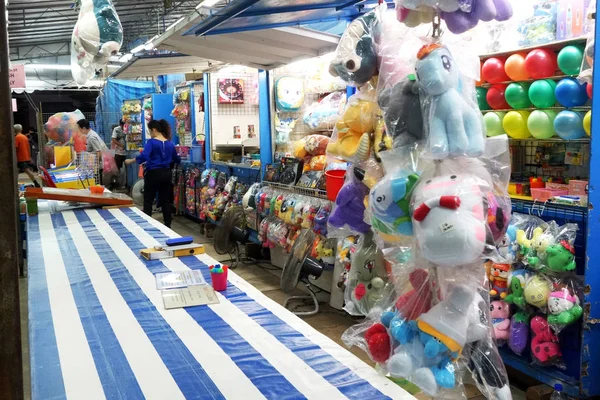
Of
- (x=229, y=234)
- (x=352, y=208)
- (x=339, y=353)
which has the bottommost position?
(x=229, y=234)

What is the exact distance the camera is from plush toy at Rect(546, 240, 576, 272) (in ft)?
10.2

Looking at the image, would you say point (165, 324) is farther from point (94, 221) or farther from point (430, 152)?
point (94, 221)

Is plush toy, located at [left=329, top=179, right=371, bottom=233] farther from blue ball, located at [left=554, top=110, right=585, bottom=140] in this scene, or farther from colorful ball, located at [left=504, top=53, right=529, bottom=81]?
colorful ball, located at [left=504, top=53, right=529, bottom=81]

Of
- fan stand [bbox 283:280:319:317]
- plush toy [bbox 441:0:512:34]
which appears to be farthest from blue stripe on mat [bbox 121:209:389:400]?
fan stand [bbox 283:280:319:317]

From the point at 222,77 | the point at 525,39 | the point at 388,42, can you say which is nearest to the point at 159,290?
the point at 388,42

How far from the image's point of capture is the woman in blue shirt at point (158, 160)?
301 inches

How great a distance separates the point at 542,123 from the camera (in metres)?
3.74

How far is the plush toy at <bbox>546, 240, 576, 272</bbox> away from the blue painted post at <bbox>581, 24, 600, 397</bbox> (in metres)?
0.08

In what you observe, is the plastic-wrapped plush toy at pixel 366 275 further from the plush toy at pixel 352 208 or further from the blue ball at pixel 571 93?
the blue ball at pixel 571 93

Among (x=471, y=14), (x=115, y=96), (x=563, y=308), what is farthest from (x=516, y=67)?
(x=115, y=96)

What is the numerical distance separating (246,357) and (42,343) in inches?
30.0

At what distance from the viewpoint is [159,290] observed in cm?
269

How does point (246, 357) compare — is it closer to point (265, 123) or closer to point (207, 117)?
point (265, 123)

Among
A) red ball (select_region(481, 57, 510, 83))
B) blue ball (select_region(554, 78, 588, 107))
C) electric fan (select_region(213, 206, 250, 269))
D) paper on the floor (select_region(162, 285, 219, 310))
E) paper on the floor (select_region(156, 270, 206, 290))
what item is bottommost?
electric fan (select_region(213, 206, 250, 269))
